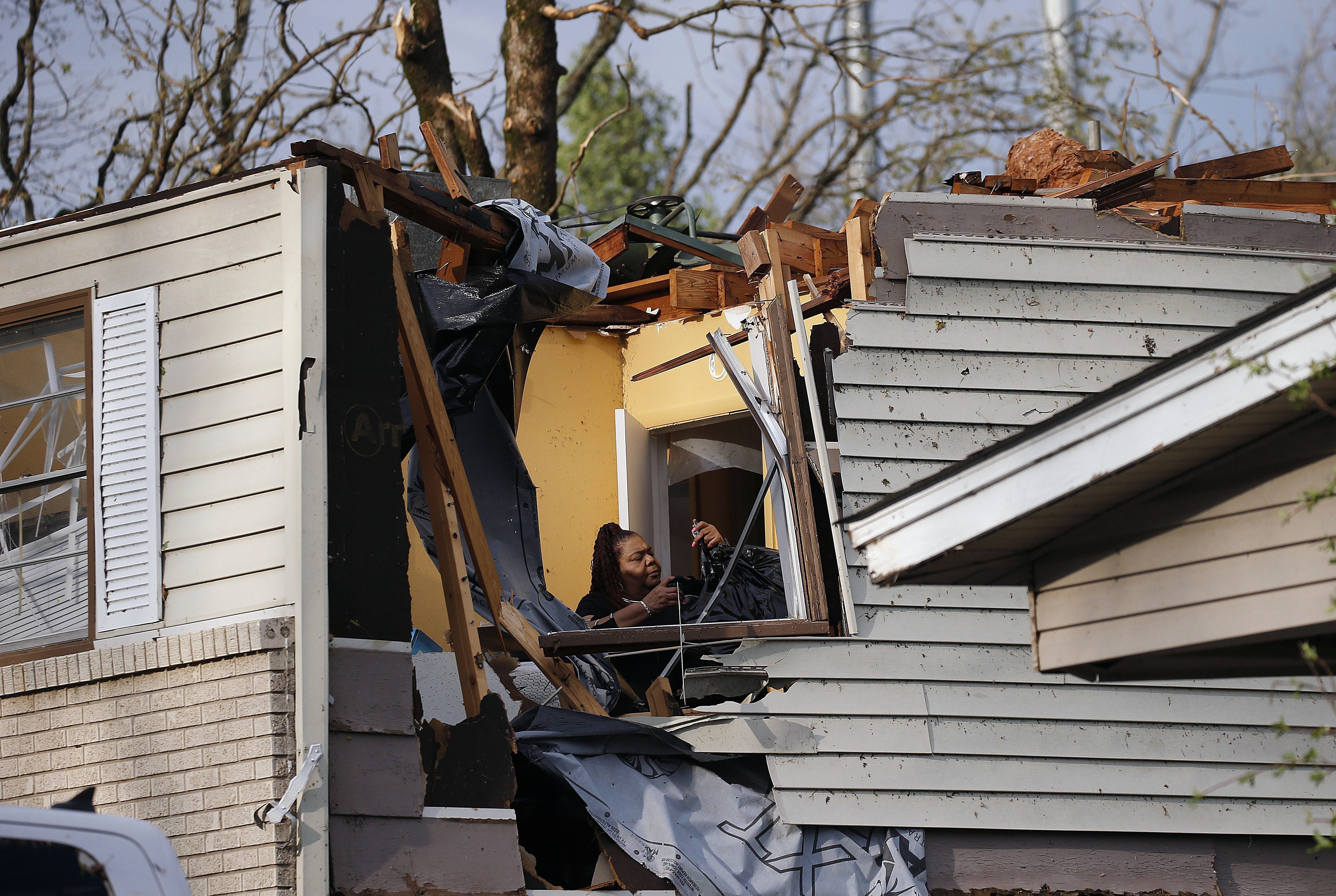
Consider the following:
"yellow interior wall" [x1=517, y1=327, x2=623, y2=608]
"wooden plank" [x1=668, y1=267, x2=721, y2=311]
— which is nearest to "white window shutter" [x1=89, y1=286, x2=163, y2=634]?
"yellow interior wall" [x1=517, y1=327, x2=623, y2=608]

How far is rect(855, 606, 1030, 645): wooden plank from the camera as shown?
→ 5.96 meters

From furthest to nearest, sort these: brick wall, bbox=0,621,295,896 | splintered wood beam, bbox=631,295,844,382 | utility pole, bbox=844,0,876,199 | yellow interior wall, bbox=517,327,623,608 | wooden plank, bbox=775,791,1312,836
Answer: utility pole, bbox=844,0,876,199
yellow interior wall, bbox=517,327,623,608
splintered wood beam, bbox=631,295,844,382
wooden plank, bbox=775,791,1312,836
brick wall, bbox=0,621,295,896

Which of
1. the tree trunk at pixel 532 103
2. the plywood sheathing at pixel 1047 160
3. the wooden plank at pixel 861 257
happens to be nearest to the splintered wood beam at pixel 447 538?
the wooden plank at pixel 861 257

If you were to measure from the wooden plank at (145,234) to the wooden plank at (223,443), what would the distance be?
69 cm

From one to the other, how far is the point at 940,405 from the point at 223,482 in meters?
3.46

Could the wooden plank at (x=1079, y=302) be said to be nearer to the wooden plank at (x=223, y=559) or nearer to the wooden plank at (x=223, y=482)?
the wooden plank at (x=223, y=482)

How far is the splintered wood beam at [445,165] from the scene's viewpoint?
6004mm

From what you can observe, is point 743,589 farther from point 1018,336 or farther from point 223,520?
point 223,520

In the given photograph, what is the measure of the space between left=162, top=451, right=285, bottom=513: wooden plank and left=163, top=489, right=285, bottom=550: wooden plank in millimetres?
22

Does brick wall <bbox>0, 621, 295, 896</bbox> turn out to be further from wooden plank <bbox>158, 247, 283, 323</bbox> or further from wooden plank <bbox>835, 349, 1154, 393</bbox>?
wooden plank <bbox>835, 349, 1154, 393</bbox>

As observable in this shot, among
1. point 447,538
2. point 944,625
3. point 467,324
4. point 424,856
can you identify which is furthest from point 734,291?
point 424,856

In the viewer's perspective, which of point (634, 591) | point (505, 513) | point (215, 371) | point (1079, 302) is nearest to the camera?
point (215, 371)

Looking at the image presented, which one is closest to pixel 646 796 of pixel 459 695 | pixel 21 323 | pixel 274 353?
pixel 459 695

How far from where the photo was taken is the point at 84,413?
5.15m
